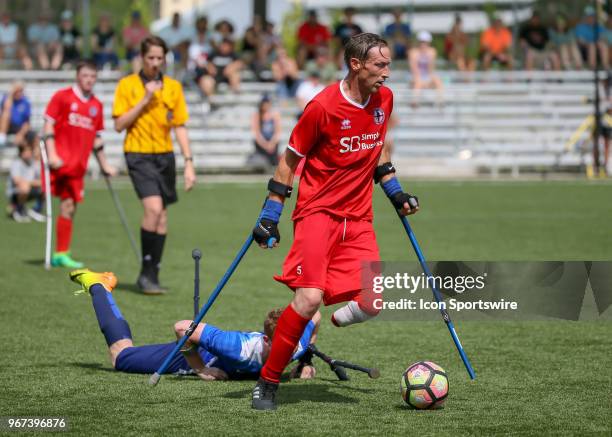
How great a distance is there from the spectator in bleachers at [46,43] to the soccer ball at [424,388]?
22.3 meters

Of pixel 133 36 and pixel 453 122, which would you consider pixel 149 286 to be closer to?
pixel 453 122

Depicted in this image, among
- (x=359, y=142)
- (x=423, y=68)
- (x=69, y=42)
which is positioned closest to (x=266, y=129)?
(x=423, y=68)

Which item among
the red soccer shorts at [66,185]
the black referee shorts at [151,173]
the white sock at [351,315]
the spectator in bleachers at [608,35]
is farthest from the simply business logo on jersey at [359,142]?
the spectator in bleachers at [608,35]

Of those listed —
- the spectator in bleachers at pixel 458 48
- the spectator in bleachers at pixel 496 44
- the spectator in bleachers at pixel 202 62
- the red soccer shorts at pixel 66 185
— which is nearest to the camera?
the red soccer shorts at pixel 66 185

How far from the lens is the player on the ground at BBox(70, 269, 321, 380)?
7109 mm

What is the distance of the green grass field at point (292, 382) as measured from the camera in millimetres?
6211

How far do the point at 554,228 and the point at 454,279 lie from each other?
9.37 metres

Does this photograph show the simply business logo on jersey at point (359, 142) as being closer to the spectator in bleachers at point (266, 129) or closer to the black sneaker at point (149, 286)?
the black sneaker at point (149, 286)

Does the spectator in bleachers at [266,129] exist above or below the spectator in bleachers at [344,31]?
below

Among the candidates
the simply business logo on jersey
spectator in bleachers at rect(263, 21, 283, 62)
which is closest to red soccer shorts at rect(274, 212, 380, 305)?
the simply business logo on jersey

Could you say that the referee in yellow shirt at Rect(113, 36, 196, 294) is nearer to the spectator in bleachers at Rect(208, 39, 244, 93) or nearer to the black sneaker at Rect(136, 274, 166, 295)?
the black sneaker at Rect(136, 274, 166, 295)

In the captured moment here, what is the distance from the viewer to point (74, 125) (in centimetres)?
1256

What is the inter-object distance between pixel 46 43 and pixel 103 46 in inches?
55.9

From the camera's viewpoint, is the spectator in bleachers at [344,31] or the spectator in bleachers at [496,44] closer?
the spectator in bleachers at [344,31]
